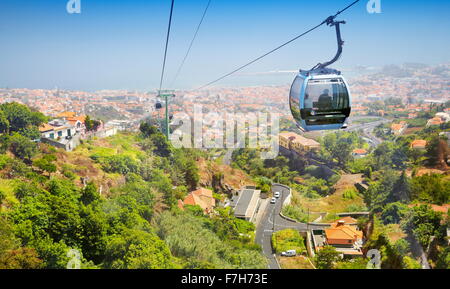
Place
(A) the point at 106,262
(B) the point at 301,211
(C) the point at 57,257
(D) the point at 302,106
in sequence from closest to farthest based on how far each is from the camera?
(D) the point at 302,106 < (C) the point at 57,257 < (A) the point at 106,262 < (B) the point at 301,211

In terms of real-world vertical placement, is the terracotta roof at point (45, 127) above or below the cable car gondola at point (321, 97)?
below

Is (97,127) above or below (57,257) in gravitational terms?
above

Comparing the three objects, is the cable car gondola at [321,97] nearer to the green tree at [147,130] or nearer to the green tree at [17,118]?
the green tree at [17,118]

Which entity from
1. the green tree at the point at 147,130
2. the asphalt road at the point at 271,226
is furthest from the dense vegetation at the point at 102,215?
the green tree at the point at 147,130

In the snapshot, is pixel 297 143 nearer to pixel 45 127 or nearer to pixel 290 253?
pixel 290 253

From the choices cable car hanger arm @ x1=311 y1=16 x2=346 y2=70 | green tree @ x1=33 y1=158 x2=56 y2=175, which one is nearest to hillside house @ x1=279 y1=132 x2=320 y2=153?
green tree @ x1=33 y1=158 x2=56 y2=175

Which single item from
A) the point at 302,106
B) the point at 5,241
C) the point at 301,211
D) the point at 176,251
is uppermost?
the point at 302,106

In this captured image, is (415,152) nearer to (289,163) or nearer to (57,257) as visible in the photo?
(289,163)

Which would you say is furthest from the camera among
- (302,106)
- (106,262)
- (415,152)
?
(415,152)
